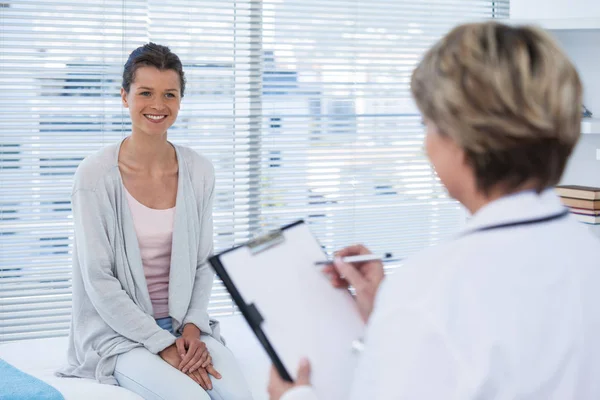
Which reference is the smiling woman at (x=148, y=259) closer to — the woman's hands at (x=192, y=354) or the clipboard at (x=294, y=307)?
the woman's hands at (x=192, y=354)

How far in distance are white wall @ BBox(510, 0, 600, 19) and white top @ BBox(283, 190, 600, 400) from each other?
95.0 inches

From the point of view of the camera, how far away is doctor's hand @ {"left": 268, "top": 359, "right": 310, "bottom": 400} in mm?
979

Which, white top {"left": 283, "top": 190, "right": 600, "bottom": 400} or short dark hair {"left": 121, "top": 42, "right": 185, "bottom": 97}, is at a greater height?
short dark hair {"left": 121, "top": 42, "right": 185, "bottom": 97}

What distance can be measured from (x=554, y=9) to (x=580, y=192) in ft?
2.70

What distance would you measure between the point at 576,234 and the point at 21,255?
2577 mm

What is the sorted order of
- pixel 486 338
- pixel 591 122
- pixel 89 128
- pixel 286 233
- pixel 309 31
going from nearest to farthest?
pixel 486 338, pixel 286 233, pixel 591 122, pixel 89 128, pixel 309 31

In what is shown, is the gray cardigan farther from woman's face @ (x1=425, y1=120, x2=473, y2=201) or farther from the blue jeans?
woman's face @ (x1=425, y1=120, x2=473, y2=201)

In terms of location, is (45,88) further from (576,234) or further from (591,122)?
(576,234)

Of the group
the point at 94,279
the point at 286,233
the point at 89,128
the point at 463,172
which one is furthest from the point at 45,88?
the point at 463,172

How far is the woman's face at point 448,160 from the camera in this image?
804 mm

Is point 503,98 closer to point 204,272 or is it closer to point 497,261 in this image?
point 497,261

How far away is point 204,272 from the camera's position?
2320 millimetres

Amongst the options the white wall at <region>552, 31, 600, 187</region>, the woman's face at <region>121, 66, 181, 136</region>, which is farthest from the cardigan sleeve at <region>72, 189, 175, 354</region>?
the white wall at <region>552, 31, 600, 187</region>

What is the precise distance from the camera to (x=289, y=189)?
3.31 metres
